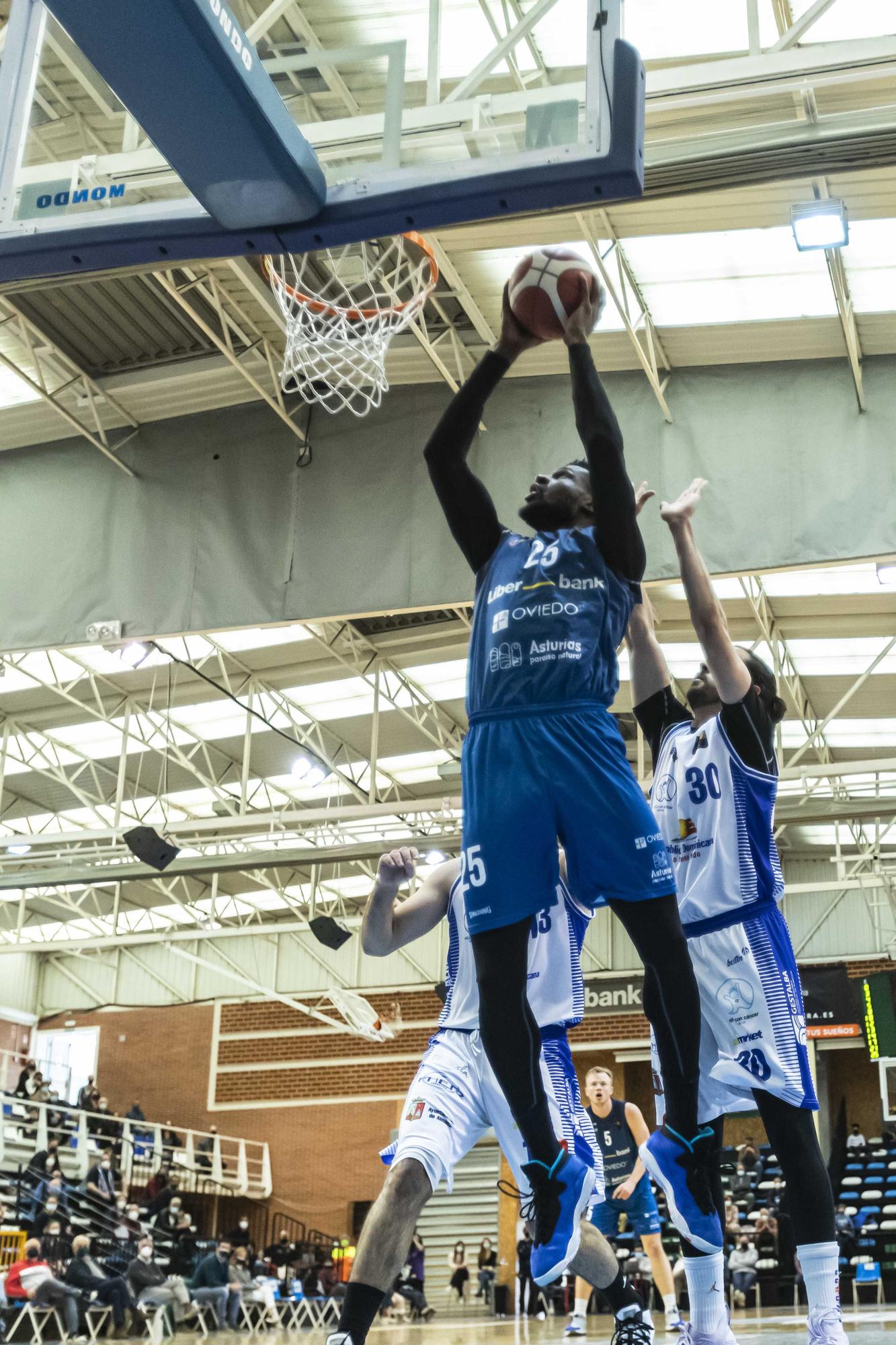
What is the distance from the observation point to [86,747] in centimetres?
2505

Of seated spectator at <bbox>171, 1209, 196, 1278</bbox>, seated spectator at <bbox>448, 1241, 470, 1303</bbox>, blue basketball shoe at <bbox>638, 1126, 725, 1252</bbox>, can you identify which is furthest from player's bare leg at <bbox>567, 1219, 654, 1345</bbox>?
seated spectator at <bbox>448, 1241, 470, 1303</bbox>

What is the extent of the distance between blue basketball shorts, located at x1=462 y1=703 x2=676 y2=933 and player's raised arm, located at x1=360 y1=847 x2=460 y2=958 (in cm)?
105

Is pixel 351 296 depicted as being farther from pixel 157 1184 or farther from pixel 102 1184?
pixel 157 1184

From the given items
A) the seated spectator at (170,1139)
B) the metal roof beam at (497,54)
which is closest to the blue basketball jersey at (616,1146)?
the metal roof beam at (497,54)

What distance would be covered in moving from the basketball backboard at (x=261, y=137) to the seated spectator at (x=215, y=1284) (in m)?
16.9

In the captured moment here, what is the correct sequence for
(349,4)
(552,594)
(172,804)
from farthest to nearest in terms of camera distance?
(172,804) → (349,4) → (552,594)

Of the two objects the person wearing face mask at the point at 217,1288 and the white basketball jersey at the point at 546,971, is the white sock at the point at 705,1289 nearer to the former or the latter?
the white basketball jersey at the point at 546,971

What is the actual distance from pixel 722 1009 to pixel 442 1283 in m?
26.5

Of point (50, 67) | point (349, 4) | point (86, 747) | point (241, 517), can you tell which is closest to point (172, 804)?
point (86, 747)

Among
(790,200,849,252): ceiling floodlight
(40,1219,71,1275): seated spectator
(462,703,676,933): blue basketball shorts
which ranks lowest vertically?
(40,1219,71,1275): seated spectator

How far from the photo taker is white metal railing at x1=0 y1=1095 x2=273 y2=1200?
Answer: 24984 millimetres

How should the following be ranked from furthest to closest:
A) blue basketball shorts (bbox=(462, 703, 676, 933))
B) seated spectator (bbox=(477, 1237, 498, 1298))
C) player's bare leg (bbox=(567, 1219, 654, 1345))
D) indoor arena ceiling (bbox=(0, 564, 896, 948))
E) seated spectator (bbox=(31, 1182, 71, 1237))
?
seated spectator (bbox=(477, 1237, 498, 1298)) < indoor arena ceiling (bbox=(0, 564, 896, 948)) < seated spectator (bbox=(31, 1182, 71, 1237)) < player's bare leg (bbox=(567, 1219, 654, 1345)) < blue basketball shorts (bbox=(462, 703, 676, 933))

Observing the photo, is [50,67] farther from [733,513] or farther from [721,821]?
[733,513]

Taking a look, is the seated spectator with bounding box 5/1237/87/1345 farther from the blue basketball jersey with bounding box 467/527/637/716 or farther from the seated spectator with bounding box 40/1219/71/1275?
the blue basketball jersey with bounding box 467/527/637/716
